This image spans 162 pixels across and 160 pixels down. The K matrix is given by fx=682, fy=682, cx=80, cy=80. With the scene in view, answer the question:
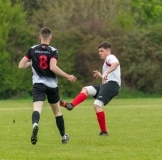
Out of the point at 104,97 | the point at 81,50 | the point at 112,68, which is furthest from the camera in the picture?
the point at 81,50

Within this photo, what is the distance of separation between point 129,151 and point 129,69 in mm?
30497

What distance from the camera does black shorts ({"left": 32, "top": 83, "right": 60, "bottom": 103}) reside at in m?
10.8

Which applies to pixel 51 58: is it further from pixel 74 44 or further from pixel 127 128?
pixel 74 44

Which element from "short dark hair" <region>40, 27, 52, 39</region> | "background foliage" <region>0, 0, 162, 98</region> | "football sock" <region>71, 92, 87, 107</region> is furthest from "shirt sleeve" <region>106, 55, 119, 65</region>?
"background foliage" <region>0, 0, 162, 98</region>

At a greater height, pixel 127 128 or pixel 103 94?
pixel 103 94

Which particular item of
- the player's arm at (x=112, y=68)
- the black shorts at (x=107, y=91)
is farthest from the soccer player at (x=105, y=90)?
the player's arm at (x=112, y=68)

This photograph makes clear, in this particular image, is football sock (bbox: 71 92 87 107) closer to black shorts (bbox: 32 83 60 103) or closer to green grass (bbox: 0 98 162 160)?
green grass (bbox: 0 98 162 160)

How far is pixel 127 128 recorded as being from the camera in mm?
14867

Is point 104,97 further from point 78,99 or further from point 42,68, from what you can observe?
point 42,68

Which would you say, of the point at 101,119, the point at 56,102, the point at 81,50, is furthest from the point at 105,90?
the point at 81,50

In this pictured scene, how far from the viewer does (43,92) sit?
35.8 ft

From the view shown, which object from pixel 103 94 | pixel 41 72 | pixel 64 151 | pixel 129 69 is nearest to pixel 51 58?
pixel 41 72

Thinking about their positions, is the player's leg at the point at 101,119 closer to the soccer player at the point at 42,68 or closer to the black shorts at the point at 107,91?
the black shorts at the point at 107,91

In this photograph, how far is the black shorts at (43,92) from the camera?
10.8 meters
